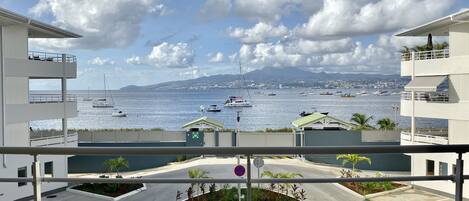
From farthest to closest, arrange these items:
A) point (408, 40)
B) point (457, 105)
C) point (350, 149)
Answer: point (408, 40), point (457, 105), point (350, 149)

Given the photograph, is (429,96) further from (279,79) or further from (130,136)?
(279,79)

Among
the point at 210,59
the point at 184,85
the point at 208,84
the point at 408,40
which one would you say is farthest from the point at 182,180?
the point at 184,85

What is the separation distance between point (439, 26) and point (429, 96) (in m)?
2.78

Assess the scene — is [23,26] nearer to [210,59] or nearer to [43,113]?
[43,113]

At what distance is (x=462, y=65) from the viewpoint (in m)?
17.3

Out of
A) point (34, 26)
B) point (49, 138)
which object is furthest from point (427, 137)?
point (34, 26)

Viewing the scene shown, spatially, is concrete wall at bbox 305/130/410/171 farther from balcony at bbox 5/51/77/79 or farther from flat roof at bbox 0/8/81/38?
flat roof at bbox 0/8/81/38

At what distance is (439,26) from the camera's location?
63.1 ft

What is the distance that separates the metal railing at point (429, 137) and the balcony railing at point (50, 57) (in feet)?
47.8

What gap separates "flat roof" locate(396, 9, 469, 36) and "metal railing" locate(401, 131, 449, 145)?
4240 millimetres

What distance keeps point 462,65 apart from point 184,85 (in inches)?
4676

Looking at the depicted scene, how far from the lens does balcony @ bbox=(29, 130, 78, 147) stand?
1947 centimetres

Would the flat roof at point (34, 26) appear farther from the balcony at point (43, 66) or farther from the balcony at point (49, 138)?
the balcony at point (49, 138)

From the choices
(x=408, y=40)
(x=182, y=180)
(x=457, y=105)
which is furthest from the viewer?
(x=408, y=40)
